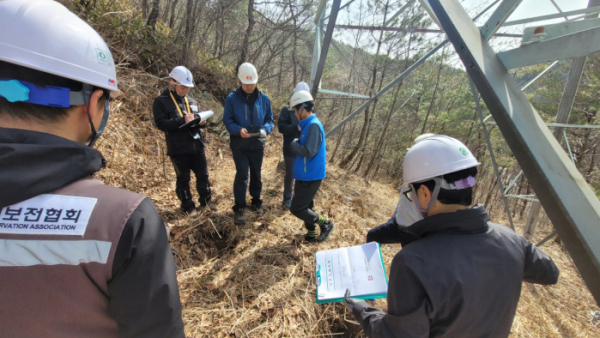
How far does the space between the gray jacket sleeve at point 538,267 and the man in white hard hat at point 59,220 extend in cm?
171

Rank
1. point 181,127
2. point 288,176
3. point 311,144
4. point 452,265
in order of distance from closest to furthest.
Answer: point 452,265, point 311,144, point 181,127, point 288,176

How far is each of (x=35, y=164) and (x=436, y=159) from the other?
1.52 meters

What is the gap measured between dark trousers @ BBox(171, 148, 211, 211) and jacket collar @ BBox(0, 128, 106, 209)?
2.95 m

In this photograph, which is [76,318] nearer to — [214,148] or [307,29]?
[214,148]

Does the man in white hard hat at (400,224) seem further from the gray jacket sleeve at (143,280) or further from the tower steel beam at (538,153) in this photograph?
the gray jacket sleeve at (143,280)

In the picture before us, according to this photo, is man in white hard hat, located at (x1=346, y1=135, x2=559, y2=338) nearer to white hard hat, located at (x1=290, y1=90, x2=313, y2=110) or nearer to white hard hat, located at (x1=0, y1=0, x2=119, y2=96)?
white hard hat, located at (x1=0, y1=0, x2=119, y2=96)

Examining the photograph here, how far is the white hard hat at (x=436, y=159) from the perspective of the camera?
122 centimetres

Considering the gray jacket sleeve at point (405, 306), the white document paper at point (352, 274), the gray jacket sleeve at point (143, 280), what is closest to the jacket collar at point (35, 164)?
the gray jacket sleeve at point (143, 280)

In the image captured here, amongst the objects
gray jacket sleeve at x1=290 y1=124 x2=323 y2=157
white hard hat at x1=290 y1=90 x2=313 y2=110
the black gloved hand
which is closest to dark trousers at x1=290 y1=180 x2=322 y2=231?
gray jacket sleeve at x1=290 y1=124 x2=323 y2=157

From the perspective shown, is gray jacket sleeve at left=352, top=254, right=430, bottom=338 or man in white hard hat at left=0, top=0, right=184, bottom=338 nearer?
man in white hard hat at left=0, top=0, right=184, bottom=338

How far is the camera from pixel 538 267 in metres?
1.29

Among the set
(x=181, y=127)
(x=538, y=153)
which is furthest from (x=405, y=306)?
(x=181, y=127)

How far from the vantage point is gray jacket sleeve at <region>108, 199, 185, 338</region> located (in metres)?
0.72

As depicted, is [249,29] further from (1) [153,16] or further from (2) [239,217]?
(2) [239,217]
